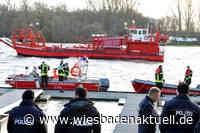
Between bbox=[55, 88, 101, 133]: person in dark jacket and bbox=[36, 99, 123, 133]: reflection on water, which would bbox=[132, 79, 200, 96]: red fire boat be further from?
bbox=[55, 88, 101, 133]: person in dark jacket

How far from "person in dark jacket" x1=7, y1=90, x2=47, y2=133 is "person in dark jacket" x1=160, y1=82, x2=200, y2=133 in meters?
1.63

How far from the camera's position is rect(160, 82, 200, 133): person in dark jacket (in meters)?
4.13

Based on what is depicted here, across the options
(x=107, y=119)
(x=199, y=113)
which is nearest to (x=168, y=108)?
(x=199, y=113)

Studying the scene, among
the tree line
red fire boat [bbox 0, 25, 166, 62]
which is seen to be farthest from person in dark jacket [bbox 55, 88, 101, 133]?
the tree line

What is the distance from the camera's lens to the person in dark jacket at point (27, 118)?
3.80m

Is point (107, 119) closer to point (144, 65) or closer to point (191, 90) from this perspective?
point (191, 90)

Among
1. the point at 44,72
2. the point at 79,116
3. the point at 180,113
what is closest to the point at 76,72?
the point at 44,72

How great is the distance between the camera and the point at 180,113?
4129mm

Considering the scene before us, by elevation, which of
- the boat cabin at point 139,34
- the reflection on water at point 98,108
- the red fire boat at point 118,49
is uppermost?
the boat cabin at point 139,34

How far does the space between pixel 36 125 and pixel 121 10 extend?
3045 inches

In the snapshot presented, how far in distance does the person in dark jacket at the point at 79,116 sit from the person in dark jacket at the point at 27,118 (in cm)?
29

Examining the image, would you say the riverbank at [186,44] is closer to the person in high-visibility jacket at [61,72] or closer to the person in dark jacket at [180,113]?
the person in high-visibility jacket at [61,72]

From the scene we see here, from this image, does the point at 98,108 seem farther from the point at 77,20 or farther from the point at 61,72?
the point at 77,20

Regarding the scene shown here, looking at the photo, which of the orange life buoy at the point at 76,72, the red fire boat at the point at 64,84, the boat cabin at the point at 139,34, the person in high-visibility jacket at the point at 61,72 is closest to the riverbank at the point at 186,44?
the boat cabin at the point at 139,34
